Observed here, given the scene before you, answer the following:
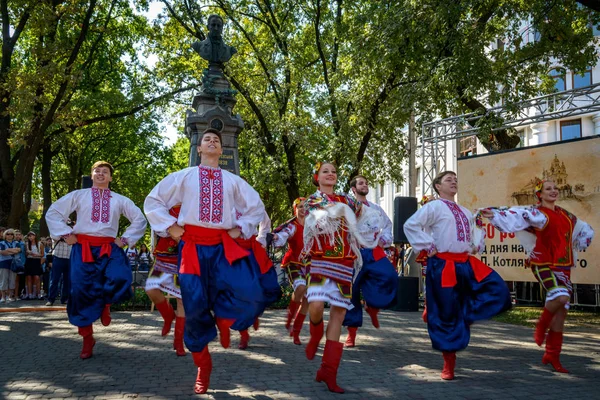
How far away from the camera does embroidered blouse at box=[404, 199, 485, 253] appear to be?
5.84m

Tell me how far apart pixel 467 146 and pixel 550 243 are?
26.3 m

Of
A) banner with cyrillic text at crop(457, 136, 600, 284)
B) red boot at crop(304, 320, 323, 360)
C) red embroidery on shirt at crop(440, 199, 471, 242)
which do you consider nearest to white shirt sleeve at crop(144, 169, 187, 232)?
red boot at crop(304, 320, 323, 360)

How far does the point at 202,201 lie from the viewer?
4977 millimetres

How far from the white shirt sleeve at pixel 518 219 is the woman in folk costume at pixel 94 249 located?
4.23 meters

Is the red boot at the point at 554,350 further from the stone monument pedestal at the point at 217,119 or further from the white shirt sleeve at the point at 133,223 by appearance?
the stone monument pedestal at the point at 217,119

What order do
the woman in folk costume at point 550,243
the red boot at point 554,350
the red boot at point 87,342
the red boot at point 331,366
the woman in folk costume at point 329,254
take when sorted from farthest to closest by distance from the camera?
the red boot at point 87,342 < the woman in folk costume at point 550,243 < the red boot at point 554,350 < the woman in folk costume at point 329,254 < the red boot at point 331,366

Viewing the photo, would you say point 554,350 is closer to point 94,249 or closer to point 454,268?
point 454,268

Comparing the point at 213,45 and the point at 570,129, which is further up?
the point at 570,129

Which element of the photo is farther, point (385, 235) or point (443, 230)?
point (385, 235)

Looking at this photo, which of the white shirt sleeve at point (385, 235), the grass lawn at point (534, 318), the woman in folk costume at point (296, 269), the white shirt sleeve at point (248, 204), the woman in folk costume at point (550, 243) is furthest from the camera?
the grass lawn at point (534, 318)

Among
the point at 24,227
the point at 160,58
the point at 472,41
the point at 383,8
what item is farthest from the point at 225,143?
the point at 24,227

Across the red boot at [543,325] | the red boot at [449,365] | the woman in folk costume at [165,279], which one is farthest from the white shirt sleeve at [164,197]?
the red boot at [543,325]

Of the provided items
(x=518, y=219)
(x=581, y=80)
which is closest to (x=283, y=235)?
(x=518, y=219)

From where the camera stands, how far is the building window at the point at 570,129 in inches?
1061
